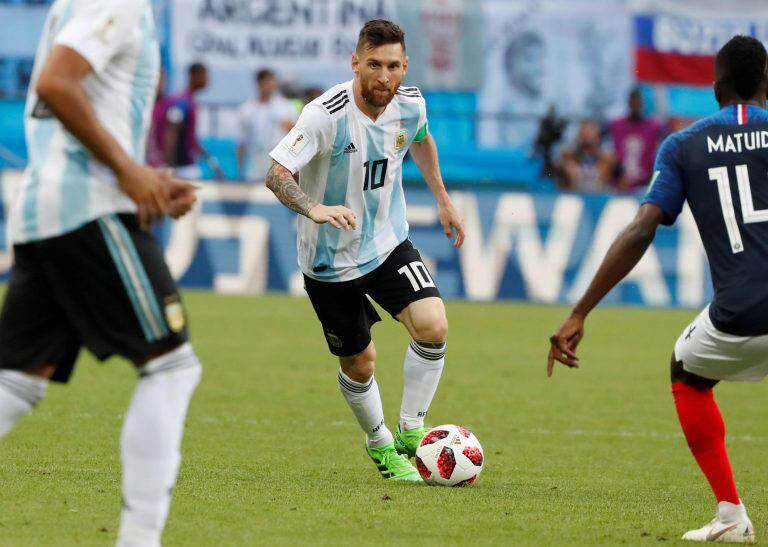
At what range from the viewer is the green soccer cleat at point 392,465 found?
7430 millimetres

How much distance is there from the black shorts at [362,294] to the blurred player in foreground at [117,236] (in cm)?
277

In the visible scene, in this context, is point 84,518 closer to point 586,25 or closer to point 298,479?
point 298,479

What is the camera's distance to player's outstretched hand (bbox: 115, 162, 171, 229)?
176 inches

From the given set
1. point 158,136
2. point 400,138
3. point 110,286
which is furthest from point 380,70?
point 158,136

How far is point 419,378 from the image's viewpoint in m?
7.52

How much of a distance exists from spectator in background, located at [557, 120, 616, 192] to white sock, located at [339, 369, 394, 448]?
13.9 m

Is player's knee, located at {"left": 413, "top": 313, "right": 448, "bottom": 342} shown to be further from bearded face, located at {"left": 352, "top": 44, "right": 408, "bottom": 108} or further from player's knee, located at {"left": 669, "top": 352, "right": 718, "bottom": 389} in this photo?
player's knee, located at {"left": 669, "top": 352, "right": 718, "bottom": 389}

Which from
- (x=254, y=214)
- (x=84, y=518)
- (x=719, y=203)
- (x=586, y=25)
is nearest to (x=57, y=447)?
(x=84, y=518)

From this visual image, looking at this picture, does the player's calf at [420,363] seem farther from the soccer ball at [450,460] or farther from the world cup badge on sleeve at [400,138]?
the world cup badge on sleeve at [400,138]

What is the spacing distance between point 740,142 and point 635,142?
611 inches

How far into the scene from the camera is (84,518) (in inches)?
230

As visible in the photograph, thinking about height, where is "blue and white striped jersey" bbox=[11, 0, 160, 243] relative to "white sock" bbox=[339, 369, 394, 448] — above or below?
above

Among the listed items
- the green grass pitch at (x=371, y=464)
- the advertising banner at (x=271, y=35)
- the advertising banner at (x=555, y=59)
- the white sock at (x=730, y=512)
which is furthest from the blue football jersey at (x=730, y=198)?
the advertising banner at (x=555, y=59)

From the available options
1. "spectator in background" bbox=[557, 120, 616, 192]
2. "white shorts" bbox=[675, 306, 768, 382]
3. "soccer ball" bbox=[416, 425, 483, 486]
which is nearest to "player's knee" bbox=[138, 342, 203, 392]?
"white shorts" bbox=[675, 306, 768, 382]
